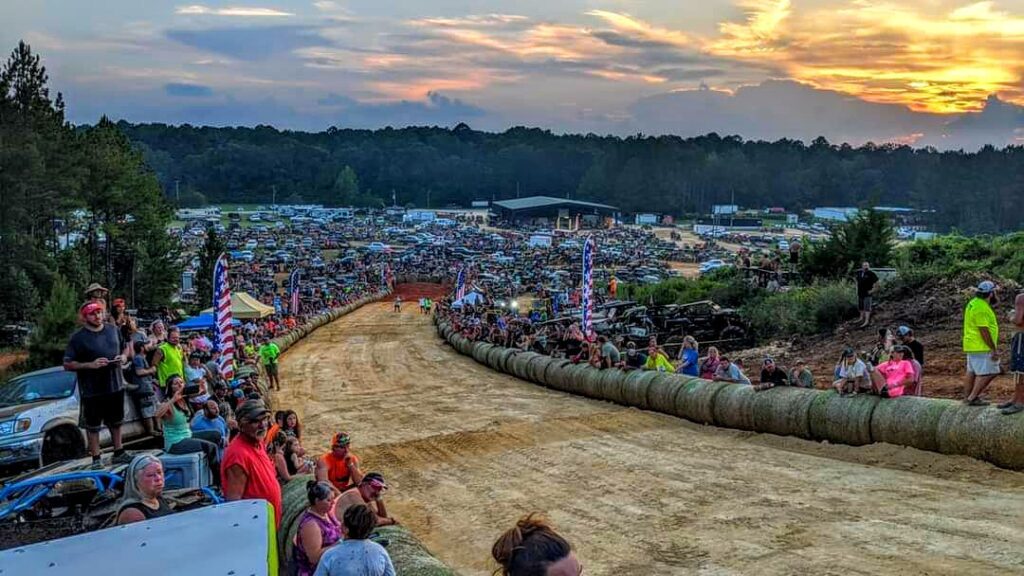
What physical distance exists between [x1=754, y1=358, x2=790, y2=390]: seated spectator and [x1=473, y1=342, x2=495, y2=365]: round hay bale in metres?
15.8

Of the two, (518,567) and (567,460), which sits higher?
(518,567)

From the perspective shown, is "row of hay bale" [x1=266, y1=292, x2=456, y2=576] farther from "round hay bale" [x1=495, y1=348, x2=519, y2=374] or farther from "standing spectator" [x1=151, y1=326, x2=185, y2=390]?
"round hay bale" [x1=495, y1=348, x2=519, y2=374]

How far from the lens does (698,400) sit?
1658cm

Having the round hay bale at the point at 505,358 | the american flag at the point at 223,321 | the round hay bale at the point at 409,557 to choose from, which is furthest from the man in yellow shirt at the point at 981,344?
the round hay bale at the point at 505,358

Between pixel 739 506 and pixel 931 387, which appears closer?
pixel 739 506

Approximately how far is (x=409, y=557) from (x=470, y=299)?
50.0 metres

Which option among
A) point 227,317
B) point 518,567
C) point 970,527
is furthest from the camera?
point 227,317

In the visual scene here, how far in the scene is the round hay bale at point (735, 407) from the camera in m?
15.3

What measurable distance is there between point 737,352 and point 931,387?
993cm

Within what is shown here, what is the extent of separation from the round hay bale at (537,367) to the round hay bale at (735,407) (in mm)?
8343

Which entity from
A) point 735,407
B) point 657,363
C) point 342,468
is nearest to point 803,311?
point 657,363

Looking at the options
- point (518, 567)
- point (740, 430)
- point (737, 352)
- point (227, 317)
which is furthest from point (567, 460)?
point (737, 352)

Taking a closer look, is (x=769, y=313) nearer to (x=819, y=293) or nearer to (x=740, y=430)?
(x=819, y=293)

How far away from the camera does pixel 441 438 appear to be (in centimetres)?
1672
